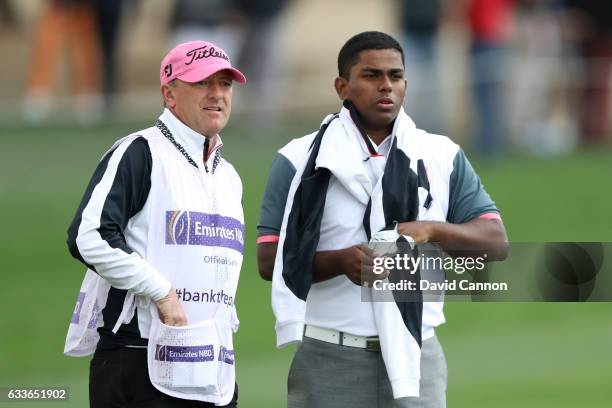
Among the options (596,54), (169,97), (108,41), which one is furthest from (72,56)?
(169,97)

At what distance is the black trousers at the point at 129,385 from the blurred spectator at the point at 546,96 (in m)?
15.5

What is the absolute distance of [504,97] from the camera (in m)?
20.1

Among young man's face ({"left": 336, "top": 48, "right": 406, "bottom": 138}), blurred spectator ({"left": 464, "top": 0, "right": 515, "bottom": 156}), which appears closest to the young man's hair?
young man's face ({"left": 336, "top": 48, "right": 406, "bottom": 138})

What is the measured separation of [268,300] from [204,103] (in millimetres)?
8316

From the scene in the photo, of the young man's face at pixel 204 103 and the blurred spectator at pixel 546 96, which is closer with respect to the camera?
the young man's face at pixel 204 103

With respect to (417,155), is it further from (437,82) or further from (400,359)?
(437,82)

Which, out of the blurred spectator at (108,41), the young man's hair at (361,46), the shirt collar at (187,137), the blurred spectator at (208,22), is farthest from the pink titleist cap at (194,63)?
the blurred spectator at (208,22)

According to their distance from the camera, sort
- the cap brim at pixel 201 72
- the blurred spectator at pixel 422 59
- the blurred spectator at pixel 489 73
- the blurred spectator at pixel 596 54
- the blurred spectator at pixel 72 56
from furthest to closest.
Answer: the blurred spectator at pixel 596 54 → the blurred spectator at pixel 72 56 → the blurred spectator at pixel 489 73 → the blurred spectator at pixel 422 59 → the cap brim at pixel 201 72

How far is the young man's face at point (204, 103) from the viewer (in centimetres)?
659

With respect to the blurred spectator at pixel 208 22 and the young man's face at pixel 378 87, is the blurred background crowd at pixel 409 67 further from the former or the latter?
the young man's face at pixel 378 87

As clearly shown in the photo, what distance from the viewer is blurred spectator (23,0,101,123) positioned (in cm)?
1984

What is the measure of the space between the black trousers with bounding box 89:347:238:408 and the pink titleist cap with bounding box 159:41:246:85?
3.81ft

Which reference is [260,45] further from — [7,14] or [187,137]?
[187,137]

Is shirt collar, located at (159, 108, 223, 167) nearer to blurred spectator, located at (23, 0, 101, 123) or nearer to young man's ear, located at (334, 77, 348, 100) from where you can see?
young man's ear, located at (334, 77, 348, 100)
